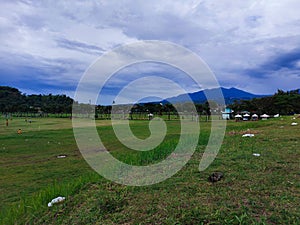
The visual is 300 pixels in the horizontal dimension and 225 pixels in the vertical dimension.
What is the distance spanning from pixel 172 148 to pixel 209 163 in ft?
8.58

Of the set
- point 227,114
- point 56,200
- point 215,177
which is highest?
point 227,114

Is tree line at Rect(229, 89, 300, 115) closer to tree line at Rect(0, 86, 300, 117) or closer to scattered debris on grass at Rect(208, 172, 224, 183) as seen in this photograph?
tree line at Rect(0, 86, 300, 117)

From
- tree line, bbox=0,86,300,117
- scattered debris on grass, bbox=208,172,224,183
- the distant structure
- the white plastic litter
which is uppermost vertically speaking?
tree line, bbox=0,86,300,117

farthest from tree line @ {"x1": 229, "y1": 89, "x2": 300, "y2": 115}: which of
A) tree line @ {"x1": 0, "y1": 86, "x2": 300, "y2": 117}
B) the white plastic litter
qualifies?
the white plastic litter

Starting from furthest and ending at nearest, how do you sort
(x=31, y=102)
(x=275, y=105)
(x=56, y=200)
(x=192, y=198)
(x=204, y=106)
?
(x=31, y=102), (x=204, y=106), (x=275, y=105), (x=56, y=200), (x=192, y=198)

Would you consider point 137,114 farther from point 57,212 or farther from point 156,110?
point 57,212

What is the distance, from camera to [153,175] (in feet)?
18.2

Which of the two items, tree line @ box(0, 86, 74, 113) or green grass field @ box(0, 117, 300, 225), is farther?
tree line @ box(0, 86, 74, 113)

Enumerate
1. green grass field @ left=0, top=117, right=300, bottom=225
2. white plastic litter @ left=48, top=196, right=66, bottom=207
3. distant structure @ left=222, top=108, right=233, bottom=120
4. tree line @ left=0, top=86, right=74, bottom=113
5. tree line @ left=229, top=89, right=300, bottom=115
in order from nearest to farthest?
green grass field @ left=0, top=117, right=300, bottom=225, white plastic litter @ left=48, top=196, right=66, bottom=207, distant structure @ left=222, top=108, right=233, bottom=120, tree line @ left=229, top=89, right=300, bottom=115, tree line @ left=0, top=86, right=74, bottom=113

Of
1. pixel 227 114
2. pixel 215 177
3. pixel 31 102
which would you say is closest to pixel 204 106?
pixel 227 114

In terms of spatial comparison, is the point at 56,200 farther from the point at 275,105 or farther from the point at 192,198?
the point at 275,105

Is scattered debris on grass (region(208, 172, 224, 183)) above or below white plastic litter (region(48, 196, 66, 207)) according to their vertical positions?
above

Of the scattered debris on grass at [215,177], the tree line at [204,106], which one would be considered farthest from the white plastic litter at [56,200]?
the tree line at [204,106]

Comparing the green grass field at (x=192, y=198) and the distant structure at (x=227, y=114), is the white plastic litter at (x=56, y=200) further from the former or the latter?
the distant structure at (x=227, y=114)
